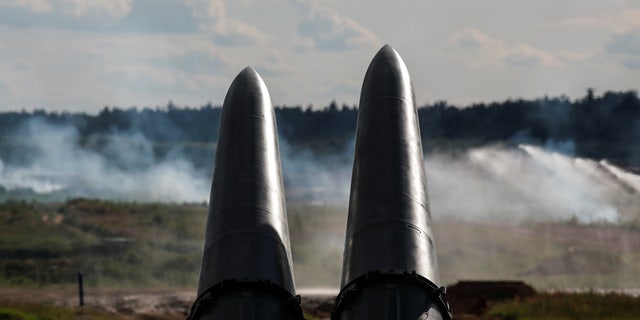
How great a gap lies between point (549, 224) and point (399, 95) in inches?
1738

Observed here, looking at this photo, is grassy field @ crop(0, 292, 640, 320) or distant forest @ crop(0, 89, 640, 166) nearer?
grassy field @ crop(0, 292, 640, 320)

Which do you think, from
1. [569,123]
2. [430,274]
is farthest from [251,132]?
[569,123]

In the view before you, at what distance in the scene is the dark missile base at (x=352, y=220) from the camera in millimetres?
30141

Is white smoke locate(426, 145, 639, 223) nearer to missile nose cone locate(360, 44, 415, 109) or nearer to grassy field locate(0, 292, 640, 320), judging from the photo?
grassy field locate(0, 292, 640, 320)

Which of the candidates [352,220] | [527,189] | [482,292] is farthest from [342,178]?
[352,220]

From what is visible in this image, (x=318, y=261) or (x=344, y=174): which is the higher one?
(x=344, y=174)

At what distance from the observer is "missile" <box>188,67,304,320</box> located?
99.8 feet

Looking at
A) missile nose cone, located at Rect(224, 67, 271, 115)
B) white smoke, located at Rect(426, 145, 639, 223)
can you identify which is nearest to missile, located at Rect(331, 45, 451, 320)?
missile nose cone, located at Rect(224, 67, 271, 115)

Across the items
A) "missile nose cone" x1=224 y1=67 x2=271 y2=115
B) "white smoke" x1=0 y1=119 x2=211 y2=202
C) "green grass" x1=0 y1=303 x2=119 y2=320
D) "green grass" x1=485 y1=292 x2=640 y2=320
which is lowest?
"green grass" x1=485 y1=292 x2=640 y2=320

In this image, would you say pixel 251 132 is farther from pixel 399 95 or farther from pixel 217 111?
pixel 217 111

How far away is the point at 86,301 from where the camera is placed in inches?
2397

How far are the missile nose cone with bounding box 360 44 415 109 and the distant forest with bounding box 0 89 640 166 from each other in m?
51.9

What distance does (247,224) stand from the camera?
111 ft

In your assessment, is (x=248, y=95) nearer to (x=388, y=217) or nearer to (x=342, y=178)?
(x=388, y=217)
